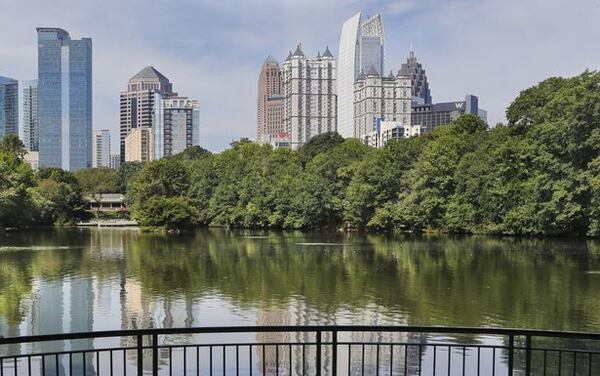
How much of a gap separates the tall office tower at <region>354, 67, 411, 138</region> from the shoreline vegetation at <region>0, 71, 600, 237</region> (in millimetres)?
86675

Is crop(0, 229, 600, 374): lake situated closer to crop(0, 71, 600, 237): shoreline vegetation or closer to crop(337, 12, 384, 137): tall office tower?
crop(0, 71, 600, 237): shoreline vegetation

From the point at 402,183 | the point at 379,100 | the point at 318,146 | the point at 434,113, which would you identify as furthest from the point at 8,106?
the point at 402,183

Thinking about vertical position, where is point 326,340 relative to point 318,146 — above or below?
below

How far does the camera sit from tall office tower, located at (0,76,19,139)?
7338 inches

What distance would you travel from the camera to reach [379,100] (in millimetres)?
174500

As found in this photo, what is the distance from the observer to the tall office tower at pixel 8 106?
611 ft

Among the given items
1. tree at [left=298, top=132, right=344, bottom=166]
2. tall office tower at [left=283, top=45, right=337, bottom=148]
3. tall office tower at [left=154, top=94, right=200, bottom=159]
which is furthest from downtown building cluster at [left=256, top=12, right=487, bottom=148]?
tree at [left=298, top=132, right=344, bottom=166]

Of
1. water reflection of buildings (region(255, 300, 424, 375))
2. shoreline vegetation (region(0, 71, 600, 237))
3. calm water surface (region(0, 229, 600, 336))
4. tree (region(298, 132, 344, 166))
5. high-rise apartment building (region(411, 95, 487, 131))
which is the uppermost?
high-rise apartment building (region(411, 95, 487, 131))

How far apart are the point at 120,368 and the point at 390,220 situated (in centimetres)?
4956

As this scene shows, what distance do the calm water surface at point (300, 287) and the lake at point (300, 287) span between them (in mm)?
49

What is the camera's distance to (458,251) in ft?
125

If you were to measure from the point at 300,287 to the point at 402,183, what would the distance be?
38929 mm

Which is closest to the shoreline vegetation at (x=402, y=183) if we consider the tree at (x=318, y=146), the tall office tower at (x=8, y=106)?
the tree at (x=318, y=146)

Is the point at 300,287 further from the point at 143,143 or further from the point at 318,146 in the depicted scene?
the point at 143,143
